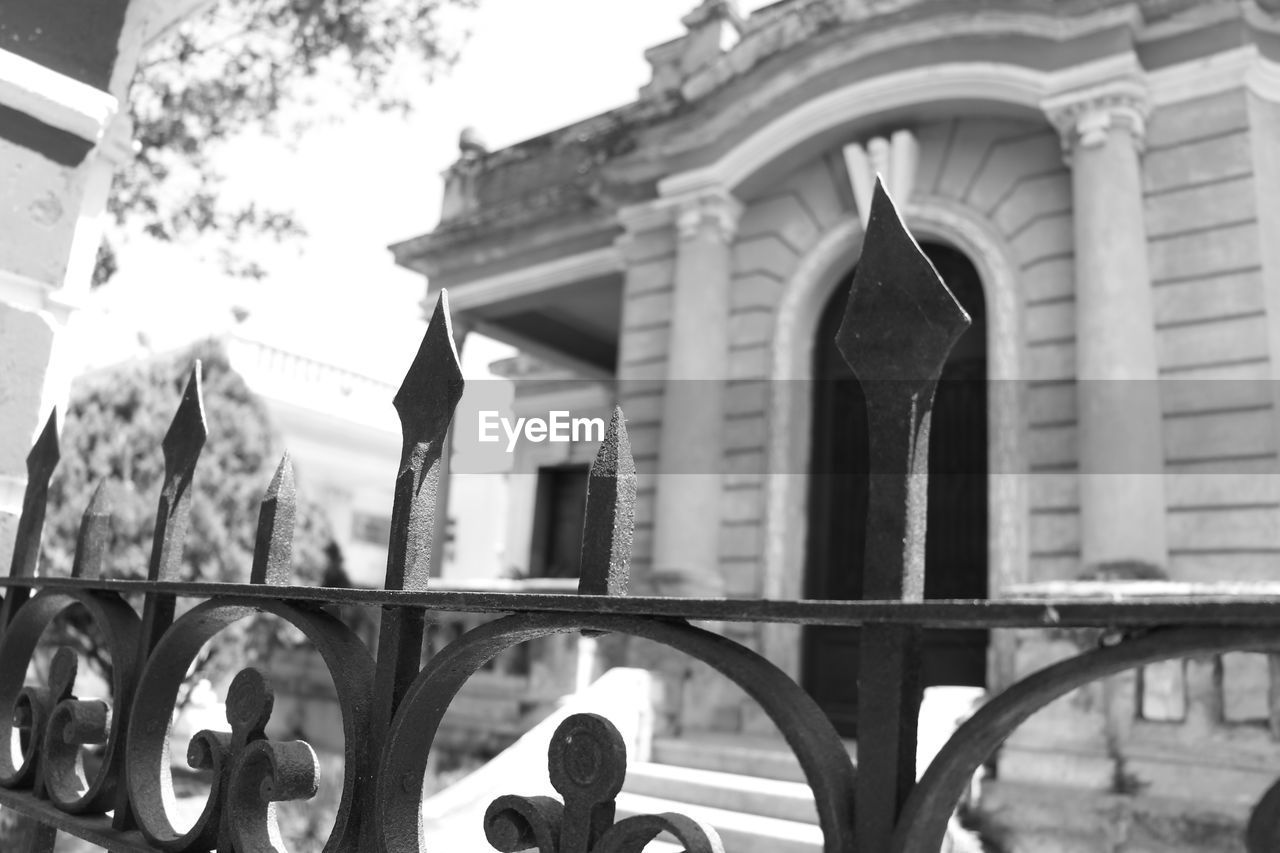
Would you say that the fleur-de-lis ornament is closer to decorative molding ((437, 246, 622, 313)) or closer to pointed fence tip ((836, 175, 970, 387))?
pointed fence tip ((836, 175, 970, 387))

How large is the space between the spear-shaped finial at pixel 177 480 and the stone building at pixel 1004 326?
4.31 metres

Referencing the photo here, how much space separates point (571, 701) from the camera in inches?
247

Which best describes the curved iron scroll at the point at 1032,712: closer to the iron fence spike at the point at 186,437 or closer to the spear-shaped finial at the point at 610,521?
the spear-shaped finial at the point at 610,521

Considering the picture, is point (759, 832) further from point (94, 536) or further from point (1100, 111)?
point (1100, 111)

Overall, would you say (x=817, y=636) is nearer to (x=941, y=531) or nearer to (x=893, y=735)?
(x=941, y=531)

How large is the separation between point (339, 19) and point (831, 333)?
15.5ft

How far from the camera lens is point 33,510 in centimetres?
181

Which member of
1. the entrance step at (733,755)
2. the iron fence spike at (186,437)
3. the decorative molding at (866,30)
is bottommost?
the entrance step at (733,755)

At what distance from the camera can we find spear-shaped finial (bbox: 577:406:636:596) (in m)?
0.95

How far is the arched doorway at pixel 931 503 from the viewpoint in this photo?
268 inches

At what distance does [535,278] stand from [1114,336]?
215 inches

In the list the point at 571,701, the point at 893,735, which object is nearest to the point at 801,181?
the point at 571,701

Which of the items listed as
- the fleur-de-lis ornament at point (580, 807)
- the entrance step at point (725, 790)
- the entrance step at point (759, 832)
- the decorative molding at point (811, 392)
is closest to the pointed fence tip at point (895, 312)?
the fleur-de-lis ornament at point (580, 807)

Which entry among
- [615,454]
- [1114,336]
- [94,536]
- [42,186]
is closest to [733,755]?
[1114,336]
